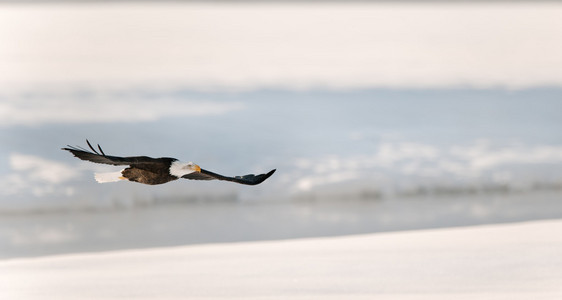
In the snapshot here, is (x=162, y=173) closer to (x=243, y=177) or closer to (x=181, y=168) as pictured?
(x=181, y=168)

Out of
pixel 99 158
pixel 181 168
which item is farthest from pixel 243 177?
pixel 99 158

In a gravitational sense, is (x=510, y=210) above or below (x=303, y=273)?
above

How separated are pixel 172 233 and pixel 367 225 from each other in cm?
101

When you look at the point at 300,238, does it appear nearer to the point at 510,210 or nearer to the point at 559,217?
the point at 510,210

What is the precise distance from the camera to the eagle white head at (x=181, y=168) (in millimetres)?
2145

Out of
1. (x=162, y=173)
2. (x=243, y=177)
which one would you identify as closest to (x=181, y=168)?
(x=162, y=173)

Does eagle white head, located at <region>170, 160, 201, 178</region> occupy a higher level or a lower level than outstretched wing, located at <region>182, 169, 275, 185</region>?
higher

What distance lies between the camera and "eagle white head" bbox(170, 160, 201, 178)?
7.04 ft

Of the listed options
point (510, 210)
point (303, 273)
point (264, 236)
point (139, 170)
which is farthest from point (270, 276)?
point (510, 210)

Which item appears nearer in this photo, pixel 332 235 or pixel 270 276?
pixel 270 276

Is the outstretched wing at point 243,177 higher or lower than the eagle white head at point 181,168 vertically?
lower

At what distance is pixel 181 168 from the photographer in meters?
2.15

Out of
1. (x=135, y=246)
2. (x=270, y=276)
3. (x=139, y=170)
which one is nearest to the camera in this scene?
(x=139, y=170)

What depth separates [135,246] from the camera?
11.6 ft
